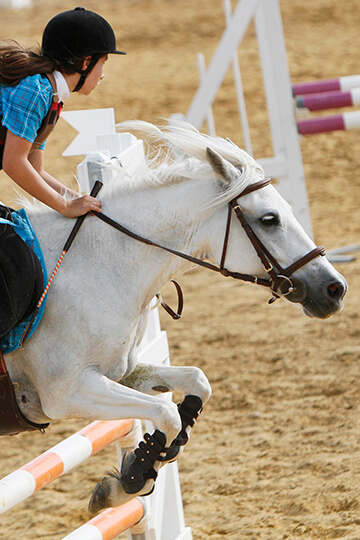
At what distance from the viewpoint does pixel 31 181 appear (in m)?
2.72

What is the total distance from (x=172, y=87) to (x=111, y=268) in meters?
13.1

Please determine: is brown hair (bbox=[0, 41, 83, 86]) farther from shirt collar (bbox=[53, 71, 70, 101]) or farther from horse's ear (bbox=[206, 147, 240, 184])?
horse's ear (bbox=[206, 147, 240, 184])

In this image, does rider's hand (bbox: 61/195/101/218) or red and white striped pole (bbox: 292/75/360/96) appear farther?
red and white striped pole (bbox: 292/75/360/96)

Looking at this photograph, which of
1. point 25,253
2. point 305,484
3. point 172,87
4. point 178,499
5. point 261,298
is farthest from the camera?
point 172,87

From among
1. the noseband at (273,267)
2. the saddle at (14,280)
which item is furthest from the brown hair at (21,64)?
the noseband at (273,267)

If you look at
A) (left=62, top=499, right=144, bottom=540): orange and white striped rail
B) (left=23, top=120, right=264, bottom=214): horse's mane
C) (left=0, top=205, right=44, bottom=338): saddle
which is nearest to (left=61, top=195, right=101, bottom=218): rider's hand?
(left=23, top=120, right=264, bottom=214): horse's mane

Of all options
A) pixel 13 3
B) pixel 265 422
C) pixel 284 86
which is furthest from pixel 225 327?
pixel 13 3

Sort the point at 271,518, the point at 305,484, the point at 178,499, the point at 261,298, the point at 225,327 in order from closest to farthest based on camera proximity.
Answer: the point at 178,499
the point at 271,518
the point at 305,484
the point at 225,327
the point at 261,298

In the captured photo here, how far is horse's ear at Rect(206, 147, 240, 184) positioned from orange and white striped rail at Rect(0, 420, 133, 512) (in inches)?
43.9

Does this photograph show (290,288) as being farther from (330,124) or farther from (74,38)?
(330,124)

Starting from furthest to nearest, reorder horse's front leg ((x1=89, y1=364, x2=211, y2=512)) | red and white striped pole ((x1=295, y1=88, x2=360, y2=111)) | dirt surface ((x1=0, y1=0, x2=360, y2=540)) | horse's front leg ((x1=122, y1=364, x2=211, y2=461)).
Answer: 1. red and white striped pole ((x1=295, y1=88, x2=360, y2=111))
2. dirt surface ((x1=0, y1=0, x2=360, y2=540))
3. horse's front leg ((x1=122, y1=364, x2=211, y2=461))
4. horse's front leg ((x1=89, y1=364, x2=211, y2=512))

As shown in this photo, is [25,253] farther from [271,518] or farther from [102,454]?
[102,454]

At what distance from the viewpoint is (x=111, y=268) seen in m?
2.83

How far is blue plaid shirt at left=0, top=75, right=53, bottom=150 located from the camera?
2.64 m
